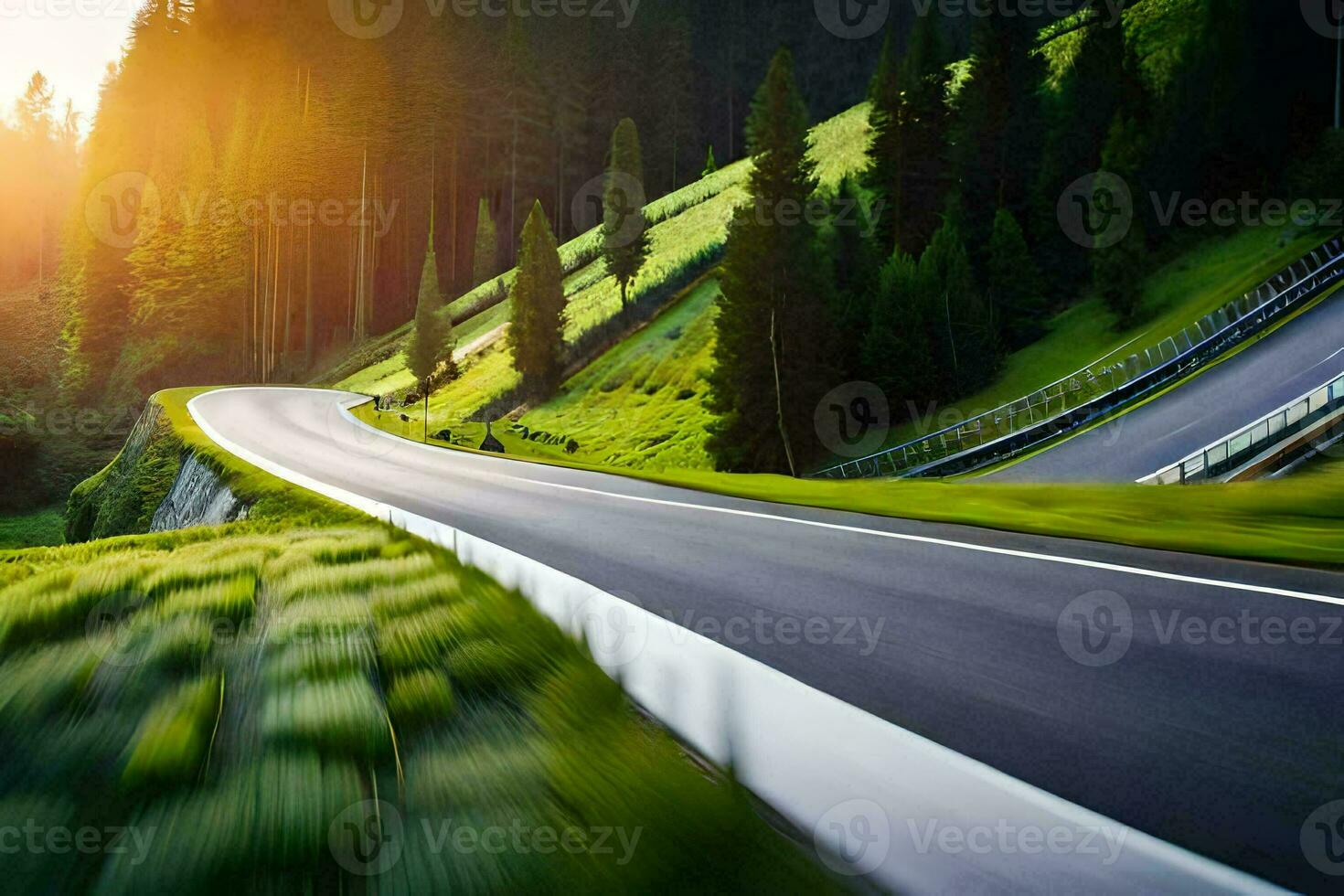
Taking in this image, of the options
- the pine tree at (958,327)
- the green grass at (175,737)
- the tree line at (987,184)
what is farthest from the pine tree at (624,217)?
the green grass at (175,737)

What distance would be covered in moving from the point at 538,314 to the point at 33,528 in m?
29.1

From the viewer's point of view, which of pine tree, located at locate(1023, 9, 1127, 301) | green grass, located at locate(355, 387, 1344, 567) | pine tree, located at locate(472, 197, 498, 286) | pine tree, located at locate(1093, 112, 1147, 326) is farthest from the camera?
pine tree, located at locate(472, 197, 498, 286)

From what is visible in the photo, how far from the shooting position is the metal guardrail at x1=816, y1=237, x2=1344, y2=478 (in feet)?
86.9

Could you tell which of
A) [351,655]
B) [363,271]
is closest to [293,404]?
[351,655]

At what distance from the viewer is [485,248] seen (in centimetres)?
8331

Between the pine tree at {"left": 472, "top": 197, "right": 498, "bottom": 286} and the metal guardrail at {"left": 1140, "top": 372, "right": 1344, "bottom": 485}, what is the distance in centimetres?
7724

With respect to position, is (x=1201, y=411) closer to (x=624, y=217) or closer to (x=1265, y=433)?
(x=1265, y=433)

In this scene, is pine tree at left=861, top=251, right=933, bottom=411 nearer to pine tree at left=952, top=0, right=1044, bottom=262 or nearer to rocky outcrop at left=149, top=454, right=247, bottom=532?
pine tree at left=952, top=0, right=1044, bottom=262

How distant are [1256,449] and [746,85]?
90.2 metres

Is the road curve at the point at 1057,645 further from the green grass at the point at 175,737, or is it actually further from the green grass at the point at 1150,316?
the green grass at the point at 1150,316

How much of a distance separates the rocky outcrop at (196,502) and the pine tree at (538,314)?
28.6m

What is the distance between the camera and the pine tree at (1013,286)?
3991 centimetres

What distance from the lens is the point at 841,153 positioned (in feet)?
215

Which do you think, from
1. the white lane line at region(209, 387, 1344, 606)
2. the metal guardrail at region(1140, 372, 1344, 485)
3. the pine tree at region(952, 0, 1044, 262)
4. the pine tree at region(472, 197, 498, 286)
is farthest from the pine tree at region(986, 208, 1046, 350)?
the pine tree at region(472, 197, 498, 286)
